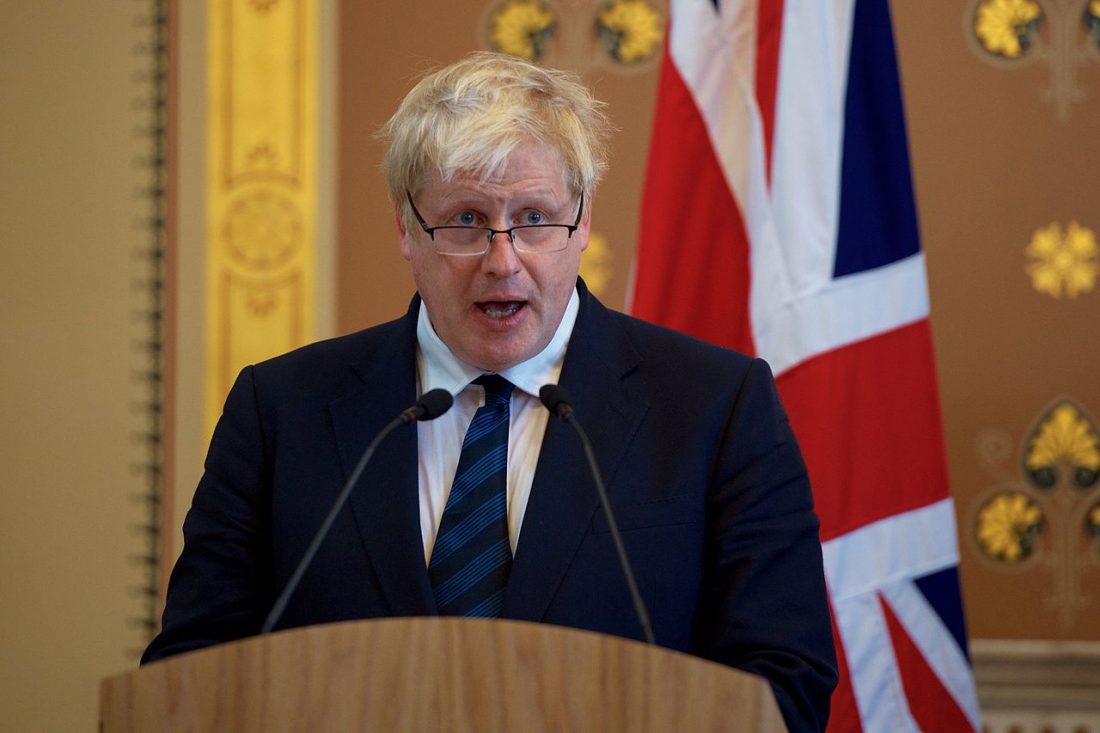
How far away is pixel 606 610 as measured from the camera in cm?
158

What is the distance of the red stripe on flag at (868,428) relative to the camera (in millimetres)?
2377

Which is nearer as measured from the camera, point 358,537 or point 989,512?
point 358,537

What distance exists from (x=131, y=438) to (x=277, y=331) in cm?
48

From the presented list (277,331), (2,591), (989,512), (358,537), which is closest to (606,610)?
(358,537)

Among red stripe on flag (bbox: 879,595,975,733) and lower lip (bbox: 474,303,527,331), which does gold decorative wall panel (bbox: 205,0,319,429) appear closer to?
red stripe on flag (bbox: 879,595,975,733)

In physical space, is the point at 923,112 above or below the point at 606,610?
above

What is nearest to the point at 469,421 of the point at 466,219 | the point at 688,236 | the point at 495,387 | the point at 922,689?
the point at 495,387

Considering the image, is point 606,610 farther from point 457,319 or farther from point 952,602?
point 952,602

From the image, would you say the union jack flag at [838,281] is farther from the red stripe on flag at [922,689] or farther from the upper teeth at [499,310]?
the upper teeth at [499,310]

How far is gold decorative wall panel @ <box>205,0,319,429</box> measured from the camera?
3.48m

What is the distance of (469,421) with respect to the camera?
5.69 feet

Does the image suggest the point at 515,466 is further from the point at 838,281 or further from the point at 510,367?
the point at 838,281

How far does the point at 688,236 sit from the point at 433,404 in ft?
3.82

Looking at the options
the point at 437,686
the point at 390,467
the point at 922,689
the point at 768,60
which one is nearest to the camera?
the point at 437,686
